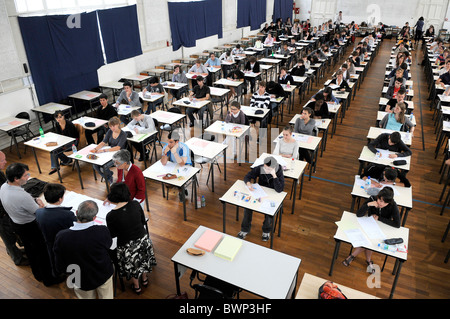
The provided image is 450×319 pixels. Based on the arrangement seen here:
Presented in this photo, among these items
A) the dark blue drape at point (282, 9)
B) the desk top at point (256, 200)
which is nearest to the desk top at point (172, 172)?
the desk top at point (256, 200)

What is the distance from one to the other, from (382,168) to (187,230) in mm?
3362

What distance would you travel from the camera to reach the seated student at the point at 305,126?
6516 millimetres

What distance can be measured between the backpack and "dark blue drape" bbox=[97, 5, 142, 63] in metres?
9.67

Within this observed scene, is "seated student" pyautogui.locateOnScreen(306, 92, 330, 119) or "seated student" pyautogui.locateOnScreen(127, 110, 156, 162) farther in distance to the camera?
"seated student" pyautogui.locateOnScreen(306, 92, 330, 119)

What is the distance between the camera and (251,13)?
18922 millimetres

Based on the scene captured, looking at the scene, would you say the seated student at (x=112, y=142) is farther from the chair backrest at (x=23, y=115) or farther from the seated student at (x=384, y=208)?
the seated student at (x=384, y=208)

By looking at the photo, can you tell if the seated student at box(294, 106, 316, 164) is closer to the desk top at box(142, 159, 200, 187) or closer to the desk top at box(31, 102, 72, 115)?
the desk top at box(142, 159, 200, 187)

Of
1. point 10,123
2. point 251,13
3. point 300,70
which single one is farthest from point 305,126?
point 251,13

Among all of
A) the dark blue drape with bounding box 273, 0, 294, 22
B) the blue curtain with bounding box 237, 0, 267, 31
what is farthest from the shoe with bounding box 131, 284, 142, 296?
the dark blue drape with bounding box 273, 0, 294, 22

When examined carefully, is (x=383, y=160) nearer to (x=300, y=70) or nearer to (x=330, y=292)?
(x=330, y=292)

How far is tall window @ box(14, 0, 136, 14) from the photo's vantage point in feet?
27.1

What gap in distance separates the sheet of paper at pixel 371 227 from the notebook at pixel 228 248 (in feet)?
5.45

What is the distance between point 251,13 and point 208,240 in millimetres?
17889
